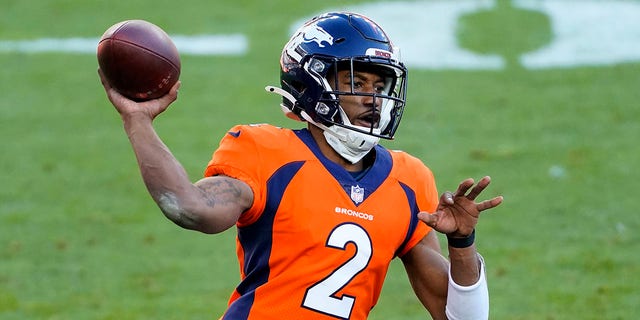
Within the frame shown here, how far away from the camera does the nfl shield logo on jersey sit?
13.9 ft

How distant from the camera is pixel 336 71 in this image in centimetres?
432

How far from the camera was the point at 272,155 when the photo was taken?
164 inches

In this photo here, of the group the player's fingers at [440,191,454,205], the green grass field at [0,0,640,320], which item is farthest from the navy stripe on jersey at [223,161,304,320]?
the green grass field at [0,0,640,320]

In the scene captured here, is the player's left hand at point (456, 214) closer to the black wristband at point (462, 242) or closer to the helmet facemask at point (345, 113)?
the black wristband at point (462, 242)

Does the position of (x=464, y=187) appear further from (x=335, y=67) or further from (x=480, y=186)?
(x=335, y=67)

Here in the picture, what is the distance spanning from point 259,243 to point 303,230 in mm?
189

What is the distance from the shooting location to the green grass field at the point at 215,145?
7695 millimetres

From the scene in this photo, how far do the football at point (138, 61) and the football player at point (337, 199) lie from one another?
0.29 feet

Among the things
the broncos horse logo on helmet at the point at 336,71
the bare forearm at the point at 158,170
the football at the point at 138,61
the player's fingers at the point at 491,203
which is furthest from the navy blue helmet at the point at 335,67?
the bare forearm at the point at 158,170

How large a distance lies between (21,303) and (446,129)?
16.0 feet

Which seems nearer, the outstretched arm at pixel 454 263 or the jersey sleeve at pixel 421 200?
the outstretched arm at pixel 454 263

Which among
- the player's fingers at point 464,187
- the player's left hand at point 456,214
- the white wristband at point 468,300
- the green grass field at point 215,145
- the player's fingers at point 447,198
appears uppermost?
the player's fingers at point 464,187

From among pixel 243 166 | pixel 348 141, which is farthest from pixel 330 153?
pixel 243 166

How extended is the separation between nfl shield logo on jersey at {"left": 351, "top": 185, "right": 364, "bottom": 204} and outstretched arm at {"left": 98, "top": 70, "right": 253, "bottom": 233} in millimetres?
550
